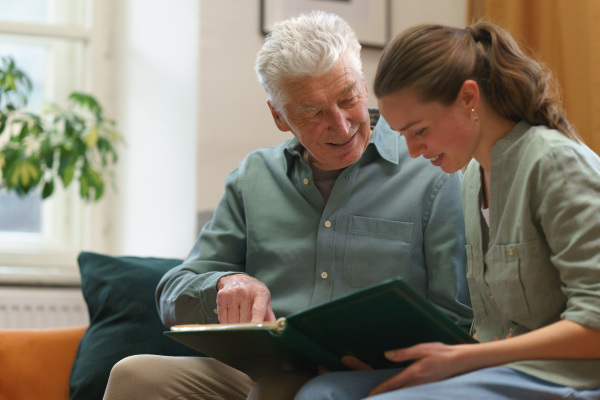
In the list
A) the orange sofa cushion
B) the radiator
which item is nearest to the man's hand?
the orange sofa cushion

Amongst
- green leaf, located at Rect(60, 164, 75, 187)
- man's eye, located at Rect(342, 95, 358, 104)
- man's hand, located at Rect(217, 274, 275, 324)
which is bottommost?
man's hand, located at Rect(217, 274, 275, 324)

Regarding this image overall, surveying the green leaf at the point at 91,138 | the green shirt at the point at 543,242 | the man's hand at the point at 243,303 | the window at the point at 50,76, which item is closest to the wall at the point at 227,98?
the green leaf at the point at 91,138

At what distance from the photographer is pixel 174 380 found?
1.52 metres

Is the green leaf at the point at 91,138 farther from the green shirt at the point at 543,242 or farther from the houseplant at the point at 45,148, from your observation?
the green shirt at the point at 543,242

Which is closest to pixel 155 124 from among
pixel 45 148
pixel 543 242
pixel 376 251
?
pixel 45 148

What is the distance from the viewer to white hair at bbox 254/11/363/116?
1.61m

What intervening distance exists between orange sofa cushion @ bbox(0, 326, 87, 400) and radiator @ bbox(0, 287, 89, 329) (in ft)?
2.04

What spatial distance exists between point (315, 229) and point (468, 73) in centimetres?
57

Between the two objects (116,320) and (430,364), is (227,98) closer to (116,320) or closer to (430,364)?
(116,320)

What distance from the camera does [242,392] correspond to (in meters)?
1.60

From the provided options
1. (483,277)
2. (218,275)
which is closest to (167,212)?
(218,275)

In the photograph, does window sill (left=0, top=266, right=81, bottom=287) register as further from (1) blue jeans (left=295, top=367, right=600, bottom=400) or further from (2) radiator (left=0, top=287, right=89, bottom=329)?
(1) blue jeans (left=295, top=367, right=600, bottom=400)

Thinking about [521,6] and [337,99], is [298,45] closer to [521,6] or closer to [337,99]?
[337,99]

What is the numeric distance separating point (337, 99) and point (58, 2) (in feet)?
6.95
